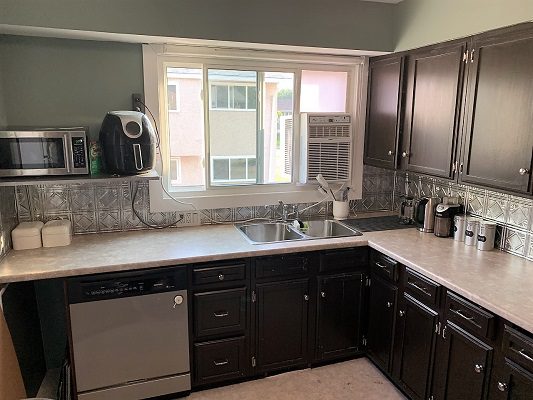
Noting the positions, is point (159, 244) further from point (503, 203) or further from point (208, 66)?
point (503, 203)

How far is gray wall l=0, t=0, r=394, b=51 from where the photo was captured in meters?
2.15

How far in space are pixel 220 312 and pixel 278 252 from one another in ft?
1.70

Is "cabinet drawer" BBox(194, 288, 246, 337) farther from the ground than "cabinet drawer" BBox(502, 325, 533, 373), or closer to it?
closer to it

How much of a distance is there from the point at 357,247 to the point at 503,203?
928 mm

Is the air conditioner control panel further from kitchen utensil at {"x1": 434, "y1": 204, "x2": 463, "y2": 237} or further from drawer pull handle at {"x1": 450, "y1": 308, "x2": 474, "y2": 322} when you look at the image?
drawer pull handle at {"x1": 450, "y1": 308, "x2": 474, "y2": 322}

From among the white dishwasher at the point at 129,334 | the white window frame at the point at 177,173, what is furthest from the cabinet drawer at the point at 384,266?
the white window frame at the point at 177,173

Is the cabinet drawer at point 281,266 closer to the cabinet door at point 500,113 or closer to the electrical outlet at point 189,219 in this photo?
the electrical outlet at point 189,219

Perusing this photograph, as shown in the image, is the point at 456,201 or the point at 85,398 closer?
the point at 85,398

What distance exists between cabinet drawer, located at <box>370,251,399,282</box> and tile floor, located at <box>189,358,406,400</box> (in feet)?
2.33

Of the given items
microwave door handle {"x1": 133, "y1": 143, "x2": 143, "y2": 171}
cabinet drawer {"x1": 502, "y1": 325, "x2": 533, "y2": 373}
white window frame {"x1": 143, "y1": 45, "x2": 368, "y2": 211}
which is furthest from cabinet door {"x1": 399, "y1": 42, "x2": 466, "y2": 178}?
microwave door handle {"x1": 133, "y1": 143, "x2": 143, "y2": 171}

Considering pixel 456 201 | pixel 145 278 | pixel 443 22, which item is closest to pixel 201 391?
pixel 145 278

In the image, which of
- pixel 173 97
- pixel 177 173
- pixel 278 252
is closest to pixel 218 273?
pixel 278 252

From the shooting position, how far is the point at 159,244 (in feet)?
8.27

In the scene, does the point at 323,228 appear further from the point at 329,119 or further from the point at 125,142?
the point at 125,142
